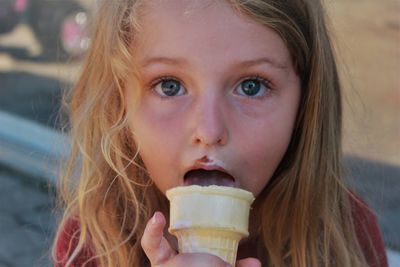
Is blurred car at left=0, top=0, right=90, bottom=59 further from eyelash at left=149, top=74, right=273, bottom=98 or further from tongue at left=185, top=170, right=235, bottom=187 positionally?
tongue at left=185, top=170, right=235, bottom=187

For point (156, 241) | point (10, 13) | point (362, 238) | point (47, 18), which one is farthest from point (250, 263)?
point (10, 13)

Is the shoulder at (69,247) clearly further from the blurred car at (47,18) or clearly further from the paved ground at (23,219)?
the blurred car at (47,18)

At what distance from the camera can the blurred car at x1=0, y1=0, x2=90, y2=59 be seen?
5.35m

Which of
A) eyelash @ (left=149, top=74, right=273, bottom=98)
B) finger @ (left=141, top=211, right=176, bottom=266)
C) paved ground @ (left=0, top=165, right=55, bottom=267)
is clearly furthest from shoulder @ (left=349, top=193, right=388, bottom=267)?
paved ground @ (left=0, top=165, right=55, bottom=267)

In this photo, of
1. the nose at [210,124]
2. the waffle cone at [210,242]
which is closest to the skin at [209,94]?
the nose at [210,124]

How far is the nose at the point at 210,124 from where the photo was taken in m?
1.58

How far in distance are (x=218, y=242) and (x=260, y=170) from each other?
24 centimetres

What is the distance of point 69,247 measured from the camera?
2148 millimetres

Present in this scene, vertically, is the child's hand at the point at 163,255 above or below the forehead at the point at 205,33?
below

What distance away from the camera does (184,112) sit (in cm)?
166

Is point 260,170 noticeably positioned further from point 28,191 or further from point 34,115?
point 34,115

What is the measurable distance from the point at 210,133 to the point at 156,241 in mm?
246

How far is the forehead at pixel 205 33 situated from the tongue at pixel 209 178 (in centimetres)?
24

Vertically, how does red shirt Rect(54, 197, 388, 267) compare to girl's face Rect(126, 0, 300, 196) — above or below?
below
